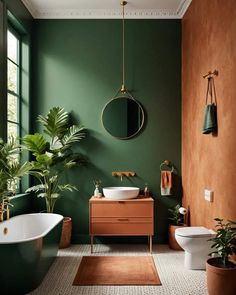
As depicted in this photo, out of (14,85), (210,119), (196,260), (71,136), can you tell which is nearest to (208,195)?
(196,260)

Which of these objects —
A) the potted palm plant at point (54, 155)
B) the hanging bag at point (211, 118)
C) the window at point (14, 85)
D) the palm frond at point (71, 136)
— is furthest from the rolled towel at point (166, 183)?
the window at point (14, 85)

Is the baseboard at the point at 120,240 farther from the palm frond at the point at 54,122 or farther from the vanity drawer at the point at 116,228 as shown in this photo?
the palm frond at the point at 54,122

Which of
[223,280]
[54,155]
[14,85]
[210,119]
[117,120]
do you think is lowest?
[223,280]

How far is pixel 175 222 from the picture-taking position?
4.82m

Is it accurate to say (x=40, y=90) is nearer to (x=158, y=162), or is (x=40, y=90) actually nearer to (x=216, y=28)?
(x=158, y=162)

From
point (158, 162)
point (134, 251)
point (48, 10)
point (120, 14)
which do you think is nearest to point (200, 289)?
point (134, 251)

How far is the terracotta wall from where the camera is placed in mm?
3131

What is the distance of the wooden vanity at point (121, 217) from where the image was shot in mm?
4434

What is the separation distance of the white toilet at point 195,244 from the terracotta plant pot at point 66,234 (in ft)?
5.37

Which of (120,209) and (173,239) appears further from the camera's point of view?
(173,239)

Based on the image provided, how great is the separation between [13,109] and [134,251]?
2.43 meters

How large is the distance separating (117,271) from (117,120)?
2.10m

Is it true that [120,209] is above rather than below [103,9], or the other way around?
below

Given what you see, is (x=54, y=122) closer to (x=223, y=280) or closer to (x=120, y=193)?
(x=120, y=193)
